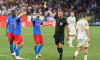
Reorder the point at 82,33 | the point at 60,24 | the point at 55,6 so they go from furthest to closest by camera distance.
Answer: the point at 55,6 → the point at 60,24 → the point at 82,33

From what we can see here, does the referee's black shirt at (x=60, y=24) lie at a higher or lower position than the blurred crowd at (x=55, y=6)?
higher

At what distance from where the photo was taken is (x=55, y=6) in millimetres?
46500

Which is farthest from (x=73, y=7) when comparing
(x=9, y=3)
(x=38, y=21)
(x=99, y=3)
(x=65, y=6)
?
(x=38, y=21)

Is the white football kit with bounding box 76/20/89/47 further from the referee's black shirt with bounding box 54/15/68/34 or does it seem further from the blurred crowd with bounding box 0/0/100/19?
the blurred crowd with bounding box 0/0/100/19

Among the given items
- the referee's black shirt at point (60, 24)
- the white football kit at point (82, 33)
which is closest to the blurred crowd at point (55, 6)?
the referee's black shirt at point (60, 24)

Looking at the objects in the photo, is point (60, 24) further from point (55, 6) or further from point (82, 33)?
point (55, 6)

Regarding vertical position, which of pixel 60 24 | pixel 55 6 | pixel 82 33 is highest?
pixel 60 24

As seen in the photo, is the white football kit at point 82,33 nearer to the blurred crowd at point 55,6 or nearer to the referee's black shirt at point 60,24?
the referee's black shirt at point 60,24

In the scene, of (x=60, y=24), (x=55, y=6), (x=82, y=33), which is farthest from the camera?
(x=55, y=6)

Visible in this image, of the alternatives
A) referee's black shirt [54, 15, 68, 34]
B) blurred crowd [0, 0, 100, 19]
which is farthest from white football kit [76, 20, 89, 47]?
blurred crowd [0, 0, 100, 19]

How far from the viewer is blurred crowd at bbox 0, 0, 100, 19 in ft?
140

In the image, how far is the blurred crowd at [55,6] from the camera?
42.7 m

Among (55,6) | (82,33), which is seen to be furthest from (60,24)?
(55,6)

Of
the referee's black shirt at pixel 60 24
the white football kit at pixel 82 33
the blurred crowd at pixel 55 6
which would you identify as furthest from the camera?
the blurred crowd at pixel 55 6
